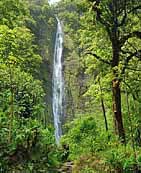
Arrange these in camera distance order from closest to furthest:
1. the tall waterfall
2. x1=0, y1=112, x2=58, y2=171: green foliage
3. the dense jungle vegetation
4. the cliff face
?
x1=0, y1=112, x2=58, y2=171: green foliage, the dense jungle vegetation, the tall waterfall, the cliff face

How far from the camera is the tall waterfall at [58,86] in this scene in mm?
29328

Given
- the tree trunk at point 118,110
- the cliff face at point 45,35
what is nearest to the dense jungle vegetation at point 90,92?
the tree trunk at point 118,110

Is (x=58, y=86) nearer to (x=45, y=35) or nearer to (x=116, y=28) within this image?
(x=45, y=35)

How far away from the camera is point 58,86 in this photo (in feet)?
105

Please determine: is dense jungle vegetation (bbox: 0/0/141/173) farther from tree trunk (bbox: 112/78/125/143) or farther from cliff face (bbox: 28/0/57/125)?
cliff face (bbox: 28/0/57/125)

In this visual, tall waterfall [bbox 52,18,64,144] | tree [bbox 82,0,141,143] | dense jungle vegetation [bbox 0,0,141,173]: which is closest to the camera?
dense jungle vegetation [bbox 0,0,141,173]

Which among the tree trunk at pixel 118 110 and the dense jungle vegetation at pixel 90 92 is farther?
the tree trunk at pixel 118 110

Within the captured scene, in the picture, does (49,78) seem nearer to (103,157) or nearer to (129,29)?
(129,29)

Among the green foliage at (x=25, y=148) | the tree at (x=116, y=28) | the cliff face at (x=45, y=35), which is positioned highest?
the cliff face at (x=45, y=35)

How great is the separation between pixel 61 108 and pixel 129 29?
68.8ft

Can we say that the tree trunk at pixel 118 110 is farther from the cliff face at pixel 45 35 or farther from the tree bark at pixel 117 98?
the cliff face at pixel 45 35

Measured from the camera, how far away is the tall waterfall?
29.3m

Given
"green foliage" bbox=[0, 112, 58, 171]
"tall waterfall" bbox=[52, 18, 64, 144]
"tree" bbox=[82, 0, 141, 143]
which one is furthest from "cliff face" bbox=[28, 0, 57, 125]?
"green foliage" bbox=[0, 112, 58, 171]

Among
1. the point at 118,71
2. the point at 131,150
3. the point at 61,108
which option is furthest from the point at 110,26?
the point at 61,108
